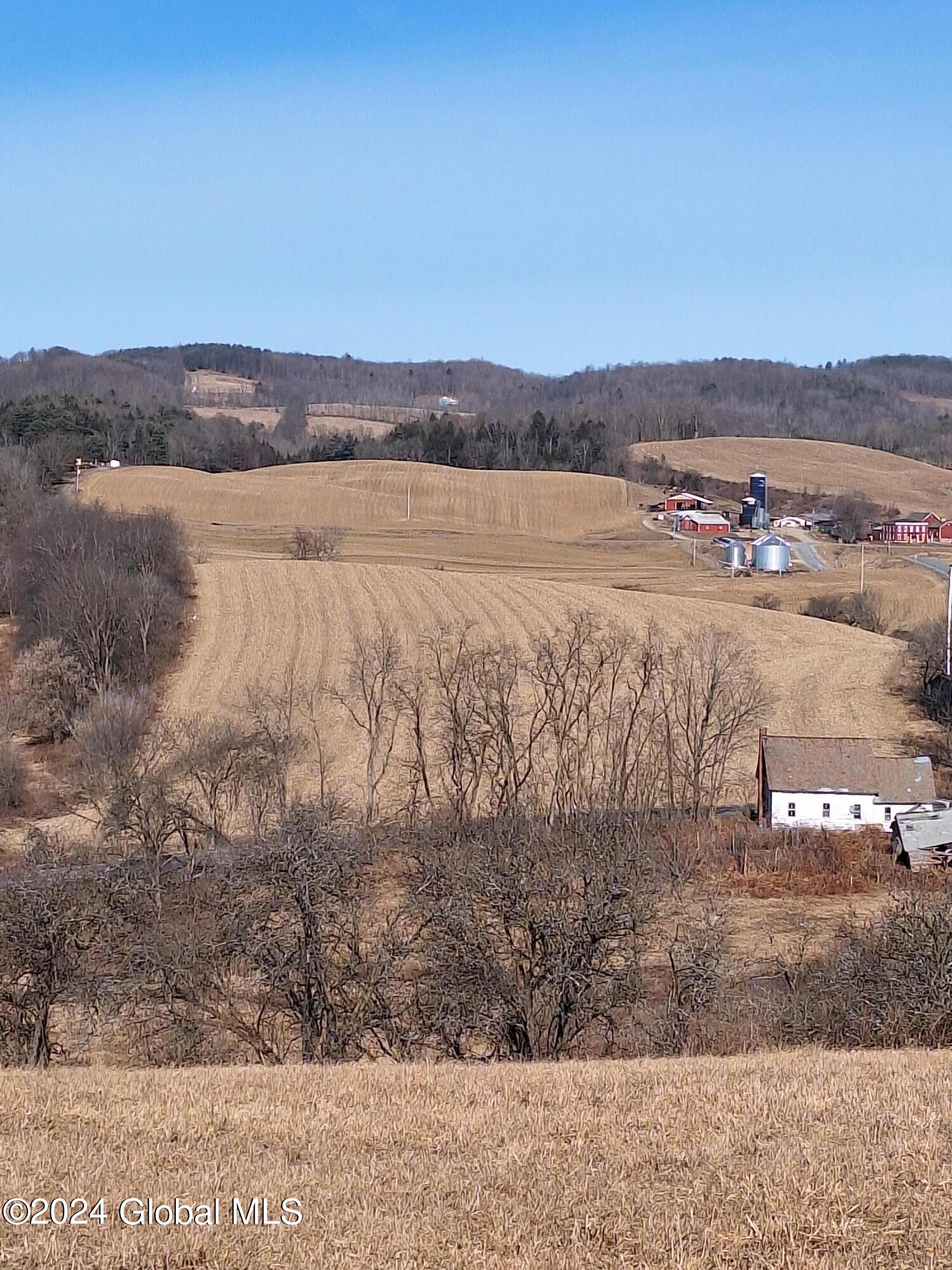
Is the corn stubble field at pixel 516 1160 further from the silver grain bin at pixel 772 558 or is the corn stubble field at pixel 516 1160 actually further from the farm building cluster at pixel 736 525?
the farm building cluster at pixel 736 525

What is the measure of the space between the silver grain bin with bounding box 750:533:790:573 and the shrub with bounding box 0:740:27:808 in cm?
4851

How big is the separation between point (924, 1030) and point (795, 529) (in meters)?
89.4

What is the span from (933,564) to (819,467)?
57.8m

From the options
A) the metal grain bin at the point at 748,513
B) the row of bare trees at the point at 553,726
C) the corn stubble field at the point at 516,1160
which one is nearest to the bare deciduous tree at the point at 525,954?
the corn stubble field at the point at 516,1160

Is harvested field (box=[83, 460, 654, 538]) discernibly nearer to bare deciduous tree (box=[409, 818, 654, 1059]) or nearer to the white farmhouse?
the white farmhouse

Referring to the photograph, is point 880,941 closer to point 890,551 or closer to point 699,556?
point 699,556

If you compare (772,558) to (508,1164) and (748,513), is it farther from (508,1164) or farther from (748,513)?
(508,1164)

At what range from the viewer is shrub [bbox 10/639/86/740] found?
151ft

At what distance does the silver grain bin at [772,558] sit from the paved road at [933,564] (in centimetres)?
792

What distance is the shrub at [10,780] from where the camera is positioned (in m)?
38.7

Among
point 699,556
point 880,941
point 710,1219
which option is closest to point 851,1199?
point 710,1219

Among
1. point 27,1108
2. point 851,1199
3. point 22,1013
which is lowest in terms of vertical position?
point 22,1013

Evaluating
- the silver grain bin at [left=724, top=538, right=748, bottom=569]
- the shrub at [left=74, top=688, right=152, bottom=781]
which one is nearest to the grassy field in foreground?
the shrub at [left=74, top=688, right=152, bottom=781]

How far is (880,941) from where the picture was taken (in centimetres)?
1848
